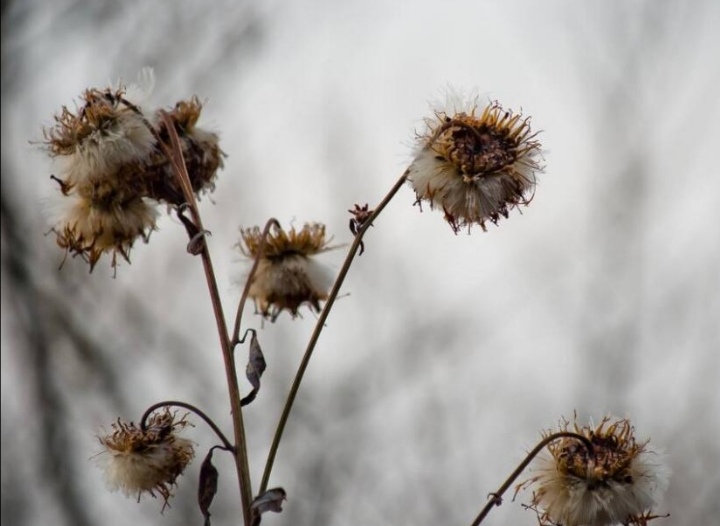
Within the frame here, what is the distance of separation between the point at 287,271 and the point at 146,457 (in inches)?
15.5

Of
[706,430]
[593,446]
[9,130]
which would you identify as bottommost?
[593,446]

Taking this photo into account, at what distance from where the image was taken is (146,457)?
6.13 ft

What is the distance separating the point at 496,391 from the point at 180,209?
609 cm

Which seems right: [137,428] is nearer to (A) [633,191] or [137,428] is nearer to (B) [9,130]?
(B) [9,130]

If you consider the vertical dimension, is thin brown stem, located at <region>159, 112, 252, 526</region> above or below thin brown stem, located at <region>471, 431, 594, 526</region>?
above

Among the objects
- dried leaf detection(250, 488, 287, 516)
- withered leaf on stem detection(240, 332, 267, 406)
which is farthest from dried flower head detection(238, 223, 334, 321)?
dried leaf detection(250, 488, 287, 516)

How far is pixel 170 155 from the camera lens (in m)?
1.89

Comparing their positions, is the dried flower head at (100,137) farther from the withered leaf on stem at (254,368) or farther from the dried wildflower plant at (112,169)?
the withered leaf on stem at (254,368)

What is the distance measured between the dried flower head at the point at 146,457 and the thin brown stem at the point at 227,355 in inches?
6.4

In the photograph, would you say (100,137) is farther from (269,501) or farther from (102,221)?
(269,501)

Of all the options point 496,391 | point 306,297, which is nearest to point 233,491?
point 496,391

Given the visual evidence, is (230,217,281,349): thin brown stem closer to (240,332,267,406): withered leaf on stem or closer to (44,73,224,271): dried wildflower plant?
(240,332,267,406): withered leaf on stem

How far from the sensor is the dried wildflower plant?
76.0 inches

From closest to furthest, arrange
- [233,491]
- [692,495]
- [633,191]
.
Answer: [692,495] < [233,491] < [633,191]
